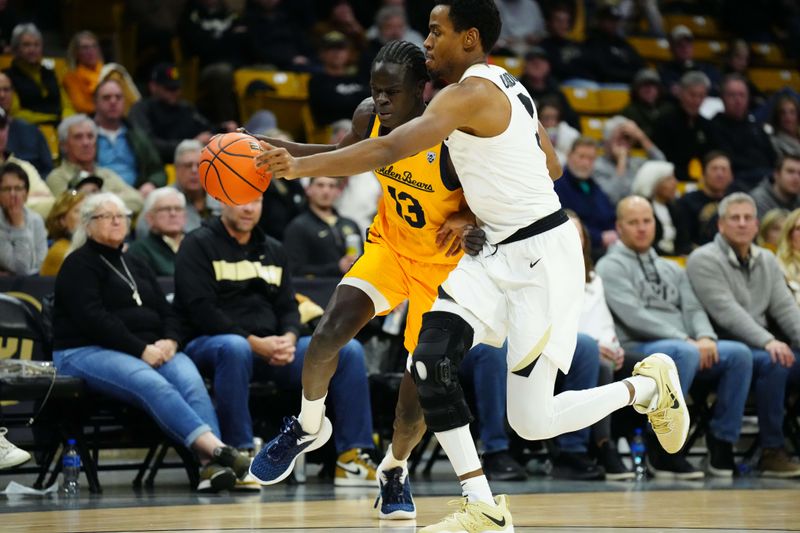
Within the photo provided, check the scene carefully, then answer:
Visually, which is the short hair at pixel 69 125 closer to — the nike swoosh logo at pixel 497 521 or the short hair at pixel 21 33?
the short hair at pixel 21 33

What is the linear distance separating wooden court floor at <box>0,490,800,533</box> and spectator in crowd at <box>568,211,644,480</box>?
3.82 feet

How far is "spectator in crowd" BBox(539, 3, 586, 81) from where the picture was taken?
13688 millimetres

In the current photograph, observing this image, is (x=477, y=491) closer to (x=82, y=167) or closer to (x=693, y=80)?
(x=82, y=167)

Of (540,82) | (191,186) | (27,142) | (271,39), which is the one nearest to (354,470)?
(191,186)

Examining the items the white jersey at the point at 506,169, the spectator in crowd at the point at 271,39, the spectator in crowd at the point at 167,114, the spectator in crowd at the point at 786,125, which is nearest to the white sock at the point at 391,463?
the white jersey at the point at 506,169

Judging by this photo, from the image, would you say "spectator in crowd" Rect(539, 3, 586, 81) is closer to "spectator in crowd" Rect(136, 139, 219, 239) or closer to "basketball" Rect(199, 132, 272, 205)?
"spectator in crowd" Rect(136, 139, 219, 239)

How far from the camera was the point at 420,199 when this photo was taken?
516 centimetres

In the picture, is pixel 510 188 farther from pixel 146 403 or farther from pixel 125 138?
pixel 125 138

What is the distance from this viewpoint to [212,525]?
16.8 ft

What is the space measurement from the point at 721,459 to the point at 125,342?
13.0 feet

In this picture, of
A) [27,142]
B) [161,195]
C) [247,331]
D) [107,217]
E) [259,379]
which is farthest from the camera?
[27,142]

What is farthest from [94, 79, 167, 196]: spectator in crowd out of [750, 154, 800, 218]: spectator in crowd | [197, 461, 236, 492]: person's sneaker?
[750, 154, 800, 218]: spectator in crowd

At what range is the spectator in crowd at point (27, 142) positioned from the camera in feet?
30.5

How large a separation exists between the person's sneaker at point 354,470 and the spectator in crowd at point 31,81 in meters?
4.34
